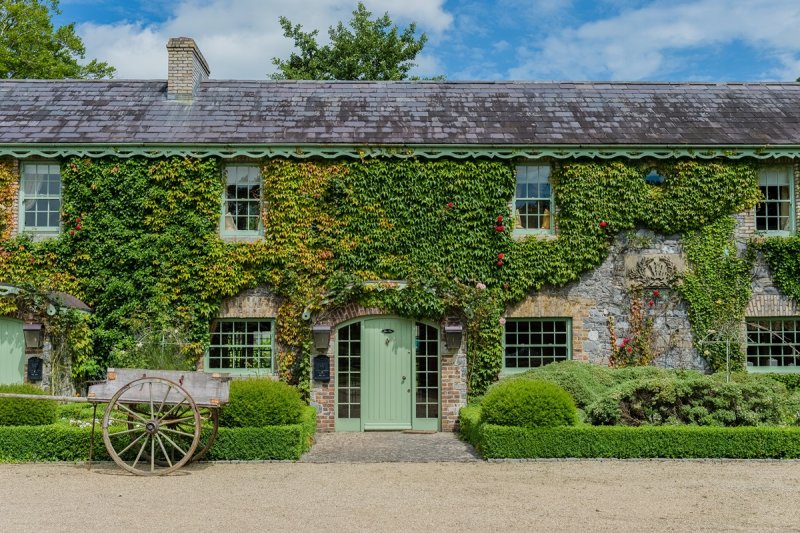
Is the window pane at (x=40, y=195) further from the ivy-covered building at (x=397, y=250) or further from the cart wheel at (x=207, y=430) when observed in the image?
the cart wheel at (x=207, y=430)

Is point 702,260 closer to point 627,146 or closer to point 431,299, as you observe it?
point 627,146

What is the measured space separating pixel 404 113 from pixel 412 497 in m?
9.34

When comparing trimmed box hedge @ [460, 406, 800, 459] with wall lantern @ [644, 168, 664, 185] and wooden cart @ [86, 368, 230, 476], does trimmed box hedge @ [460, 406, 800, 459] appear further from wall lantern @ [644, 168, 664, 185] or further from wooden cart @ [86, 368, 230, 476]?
wall lantern @ [644, 168, 664, 185]

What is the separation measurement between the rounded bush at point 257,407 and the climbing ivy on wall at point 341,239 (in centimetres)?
256

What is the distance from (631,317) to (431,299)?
4.05 m

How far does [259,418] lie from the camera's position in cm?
1181

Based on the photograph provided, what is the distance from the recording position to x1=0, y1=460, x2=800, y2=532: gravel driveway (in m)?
8.16

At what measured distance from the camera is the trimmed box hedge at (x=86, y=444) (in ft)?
37.8

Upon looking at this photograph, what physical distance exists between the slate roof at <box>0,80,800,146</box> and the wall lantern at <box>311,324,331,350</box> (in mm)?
3664

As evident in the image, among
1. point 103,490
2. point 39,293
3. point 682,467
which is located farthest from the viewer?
point 39,293

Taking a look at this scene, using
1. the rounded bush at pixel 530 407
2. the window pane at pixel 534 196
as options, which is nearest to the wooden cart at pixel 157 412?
the rounded bush at pixel 530 407

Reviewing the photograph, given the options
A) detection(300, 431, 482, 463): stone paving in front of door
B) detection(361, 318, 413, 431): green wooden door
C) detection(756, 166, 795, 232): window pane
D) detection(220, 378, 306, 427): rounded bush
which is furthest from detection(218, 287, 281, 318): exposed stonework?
detection(756, 166, 795, 232): window pane

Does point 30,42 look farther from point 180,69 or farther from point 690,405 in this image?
point 690,405

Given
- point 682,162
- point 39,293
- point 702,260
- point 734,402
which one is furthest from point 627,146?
point 39,293
